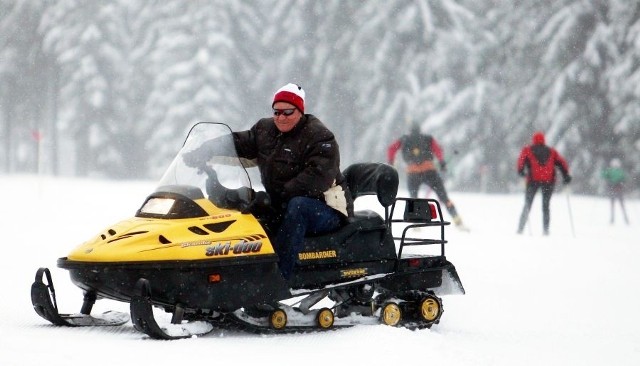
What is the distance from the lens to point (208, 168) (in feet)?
23.4

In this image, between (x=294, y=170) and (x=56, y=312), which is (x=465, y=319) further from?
(x=56, y=312)

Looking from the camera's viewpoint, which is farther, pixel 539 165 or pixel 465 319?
pixel 539 165

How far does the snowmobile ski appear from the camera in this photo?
667cm

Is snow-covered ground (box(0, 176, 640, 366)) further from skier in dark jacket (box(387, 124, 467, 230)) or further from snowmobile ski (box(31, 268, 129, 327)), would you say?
skier in dark jacket (box(387, 124, 467, 230))

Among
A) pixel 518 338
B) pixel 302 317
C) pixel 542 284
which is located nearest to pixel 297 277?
pixel 302 317

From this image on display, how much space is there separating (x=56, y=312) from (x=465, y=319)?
3.76 meters

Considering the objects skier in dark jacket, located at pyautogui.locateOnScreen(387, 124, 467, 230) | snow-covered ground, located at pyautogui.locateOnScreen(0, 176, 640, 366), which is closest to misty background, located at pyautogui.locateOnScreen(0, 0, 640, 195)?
skier in dark jacket, located at pyautogui.locateOnScreen(387, 124, 467, 230)

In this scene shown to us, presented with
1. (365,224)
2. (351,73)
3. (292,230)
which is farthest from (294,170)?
(351,73)

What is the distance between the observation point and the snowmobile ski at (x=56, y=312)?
6.67 meters

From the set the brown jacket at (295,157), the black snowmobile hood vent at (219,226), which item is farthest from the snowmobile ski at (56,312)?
the brown jacket at (295,157)

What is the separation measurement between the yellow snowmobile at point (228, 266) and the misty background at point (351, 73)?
79.9 ft

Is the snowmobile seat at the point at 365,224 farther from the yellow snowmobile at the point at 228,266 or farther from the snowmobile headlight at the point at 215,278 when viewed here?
the snowmobile headlight at the point at 215,278

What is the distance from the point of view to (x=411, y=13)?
124 feet

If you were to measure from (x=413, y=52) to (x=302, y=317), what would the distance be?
3246 centimetres
